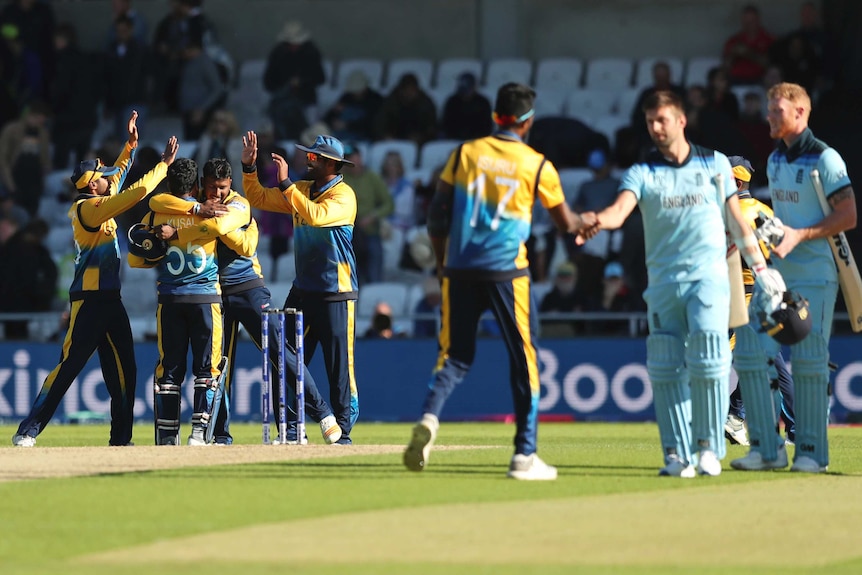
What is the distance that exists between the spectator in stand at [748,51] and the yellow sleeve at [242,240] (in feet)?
44.8

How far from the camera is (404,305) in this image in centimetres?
2353

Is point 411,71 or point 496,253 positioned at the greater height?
point 411,71

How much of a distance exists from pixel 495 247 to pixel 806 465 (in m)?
2.73

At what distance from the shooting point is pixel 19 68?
2833 cm

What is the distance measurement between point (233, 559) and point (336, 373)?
20.2 feet

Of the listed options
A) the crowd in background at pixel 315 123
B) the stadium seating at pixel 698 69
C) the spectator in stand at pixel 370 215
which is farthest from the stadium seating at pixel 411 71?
the spectator in stand at pixel 370 215

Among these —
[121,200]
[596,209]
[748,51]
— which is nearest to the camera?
[121,200]

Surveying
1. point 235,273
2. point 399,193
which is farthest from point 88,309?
point 399,193

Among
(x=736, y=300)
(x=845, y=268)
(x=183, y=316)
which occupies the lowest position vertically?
(x=183, y=316)

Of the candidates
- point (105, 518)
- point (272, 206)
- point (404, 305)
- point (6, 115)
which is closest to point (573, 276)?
point (404, 305)

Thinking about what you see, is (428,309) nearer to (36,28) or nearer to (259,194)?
(259,194)

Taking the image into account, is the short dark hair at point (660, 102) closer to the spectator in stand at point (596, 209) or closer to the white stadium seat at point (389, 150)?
the spectator in stand at point (596, 209)

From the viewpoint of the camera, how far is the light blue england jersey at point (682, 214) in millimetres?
10539

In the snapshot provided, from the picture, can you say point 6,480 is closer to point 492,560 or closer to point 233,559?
point 233,559
